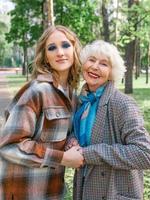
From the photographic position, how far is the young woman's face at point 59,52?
10.2 ft

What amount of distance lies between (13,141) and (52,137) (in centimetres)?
25

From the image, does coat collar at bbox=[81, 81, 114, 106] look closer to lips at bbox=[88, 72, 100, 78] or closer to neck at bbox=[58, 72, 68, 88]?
lips at bbox=[88, 72, 100, 78]

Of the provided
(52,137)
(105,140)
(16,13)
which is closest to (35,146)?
(52,137)

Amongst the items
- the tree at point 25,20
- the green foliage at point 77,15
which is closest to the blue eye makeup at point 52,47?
the green foliage at point 77,15

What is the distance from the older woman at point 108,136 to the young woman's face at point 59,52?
0.20 metres

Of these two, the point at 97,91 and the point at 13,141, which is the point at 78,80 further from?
the point at 13,141

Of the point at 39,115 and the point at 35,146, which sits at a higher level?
the point at 39,115

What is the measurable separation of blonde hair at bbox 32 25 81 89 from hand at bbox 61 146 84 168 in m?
0.59

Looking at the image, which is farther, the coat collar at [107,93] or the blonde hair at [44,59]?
the blonde hair at [44,59]

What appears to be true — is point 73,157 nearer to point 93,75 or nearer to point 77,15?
point 93,75

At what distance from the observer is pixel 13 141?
2842 mm

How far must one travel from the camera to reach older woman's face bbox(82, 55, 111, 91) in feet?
9.66

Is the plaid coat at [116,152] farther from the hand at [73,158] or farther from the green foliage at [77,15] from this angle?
→ the green foliage at [77,15]

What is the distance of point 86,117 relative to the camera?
2.86 metres
